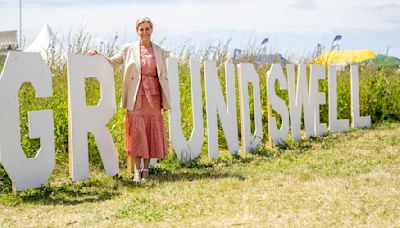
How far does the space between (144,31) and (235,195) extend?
6.54ft

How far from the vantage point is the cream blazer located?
6.86 m

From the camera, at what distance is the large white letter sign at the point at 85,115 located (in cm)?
656

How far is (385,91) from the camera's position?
39.5 feet

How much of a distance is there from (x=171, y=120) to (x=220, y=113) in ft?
2.76

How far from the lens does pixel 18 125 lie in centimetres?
611

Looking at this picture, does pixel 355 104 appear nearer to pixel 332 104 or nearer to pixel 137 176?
pixel 332 104

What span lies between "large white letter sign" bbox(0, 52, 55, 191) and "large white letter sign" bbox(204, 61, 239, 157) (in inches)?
90.1

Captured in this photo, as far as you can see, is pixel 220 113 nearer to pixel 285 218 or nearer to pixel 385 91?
pixel 285 218

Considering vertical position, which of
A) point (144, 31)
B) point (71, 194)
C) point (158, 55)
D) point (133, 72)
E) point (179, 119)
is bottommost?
point (71, 194)

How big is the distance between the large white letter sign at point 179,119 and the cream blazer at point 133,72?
68 cm

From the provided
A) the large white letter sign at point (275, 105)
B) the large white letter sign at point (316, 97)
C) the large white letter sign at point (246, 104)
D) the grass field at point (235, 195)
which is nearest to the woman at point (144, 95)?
the grass field at point (235, 195)

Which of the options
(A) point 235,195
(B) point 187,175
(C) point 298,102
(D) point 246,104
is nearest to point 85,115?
(B) point 187,175

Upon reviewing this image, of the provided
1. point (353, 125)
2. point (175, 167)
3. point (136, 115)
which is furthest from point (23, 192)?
point (353, 125)

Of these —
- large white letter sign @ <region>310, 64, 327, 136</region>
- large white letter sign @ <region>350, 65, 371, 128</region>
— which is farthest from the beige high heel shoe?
large white letter sign @ <region>350, 65, 371, 128</region>
